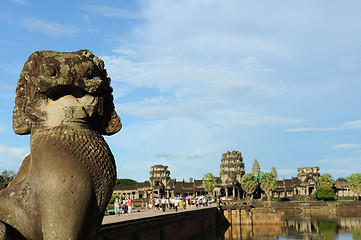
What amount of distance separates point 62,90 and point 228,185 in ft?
312

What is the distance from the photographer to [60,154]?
4.27m

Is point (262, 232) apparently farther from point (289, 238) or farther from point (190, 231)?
point (190, 231)

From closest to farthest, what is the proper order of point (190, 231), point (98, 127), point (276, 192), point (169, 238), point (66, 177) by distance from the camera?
point (66, 177) → point (98, 127) → point (169, 238) → point (190, 231) → point (276, 192)

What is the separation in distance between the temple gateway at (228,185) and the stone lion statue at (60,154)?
9372 cm

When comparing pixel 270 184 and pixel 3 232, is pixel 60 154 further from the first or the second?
pixel 270 184

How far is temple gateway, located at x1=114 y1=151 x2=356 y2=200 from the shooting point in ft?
327

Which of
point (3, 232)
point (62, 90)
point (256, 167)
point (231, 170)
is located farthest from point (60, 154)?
point (256, 167)

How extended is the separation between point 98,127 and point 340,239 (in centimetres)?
3771

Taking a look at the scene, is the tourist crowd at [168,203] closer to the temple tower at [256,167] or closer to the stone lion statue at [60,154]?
the stone lion statue at [60,154]

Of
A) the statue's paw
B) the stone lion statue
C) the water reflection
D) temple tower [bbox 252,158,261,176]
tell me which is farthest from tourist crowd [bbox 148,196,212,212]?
temple tower [bbox 252,158,261,176]

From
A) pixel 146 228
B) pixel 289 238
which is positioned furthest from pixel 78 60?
pixel 289 238

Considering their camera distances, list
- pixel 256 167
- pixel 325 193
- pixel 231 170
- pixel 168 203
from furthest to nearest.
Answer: pixel 256 167 → pixel 231 170 → pixel 325 193 → pixel 168 203

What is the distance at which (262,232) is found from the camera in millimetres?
43875

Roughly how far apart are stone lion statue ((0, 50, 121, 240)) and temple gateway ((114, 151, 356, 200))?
307 feet
